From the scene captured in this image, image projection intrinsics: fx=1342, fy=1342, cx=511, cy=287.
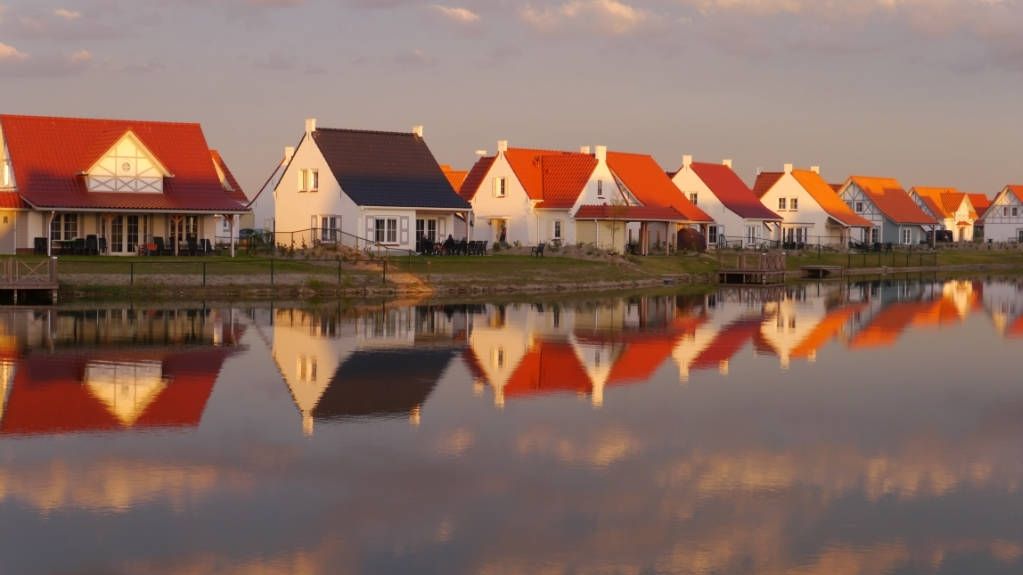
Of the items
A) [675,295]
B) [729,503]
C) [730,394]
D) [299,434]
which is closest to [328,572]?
[729,503]

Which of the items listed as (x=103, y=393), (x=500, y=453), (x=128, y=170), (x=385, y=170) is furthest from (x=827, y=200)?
(x=500, y=453)

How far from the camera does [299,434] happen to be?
19344 mm

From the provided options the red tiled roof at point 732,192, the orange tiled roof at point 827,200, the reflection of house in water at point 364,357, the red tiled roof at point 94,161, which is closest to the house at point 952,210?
the orange tiled roof at point 827,200

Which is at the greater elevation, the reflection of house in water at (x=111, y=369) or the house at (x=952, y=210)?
the house at (x=952, y=210)

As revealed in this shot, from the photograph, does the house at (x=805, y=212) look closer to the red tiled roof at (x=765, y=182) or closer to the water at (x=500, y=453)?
the red tiled roof at (x=765, y=182)

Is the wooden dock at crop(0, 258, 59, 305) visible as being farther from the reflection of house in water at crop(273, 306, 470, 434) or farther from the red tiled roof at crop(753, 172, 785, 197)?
the red tiled roof at crop(753, 172, 785, 197)

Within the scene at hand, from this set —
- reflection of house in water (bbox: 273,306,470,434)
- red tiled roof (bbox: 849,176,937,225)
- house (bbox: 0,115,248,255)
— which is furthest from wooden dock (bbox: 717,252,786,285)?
red tiled roof (bbox: 849,176,937,225)

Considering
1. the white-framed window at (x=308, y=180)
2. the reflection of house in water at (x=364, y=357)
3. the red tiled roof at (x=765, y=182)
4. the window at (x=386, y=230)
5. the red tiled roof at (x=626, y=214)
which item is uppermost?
the red tiled roof at (x=765, y=182)

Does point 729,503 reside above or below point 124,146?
below

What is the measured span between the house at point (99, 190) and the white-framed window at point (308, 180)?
5.45 metres

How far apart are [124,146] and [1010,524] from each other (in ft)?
150

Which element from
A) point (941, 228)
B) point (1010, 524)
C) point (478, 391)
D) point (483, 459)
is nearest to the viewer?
point (1010, 524)

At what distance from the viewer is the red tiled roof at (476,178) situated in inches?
2862

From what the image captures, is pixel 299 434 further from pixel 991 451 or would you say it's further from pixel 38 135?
pixel 38 135
